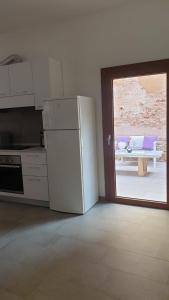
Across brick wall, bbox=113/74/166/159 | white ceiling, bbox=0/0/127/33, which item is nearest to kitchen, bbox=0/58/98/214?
brick wall, bbox=113/74/166/159

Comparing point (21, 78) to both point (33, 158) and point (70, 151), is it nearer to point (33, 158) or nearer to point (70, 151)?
point (33, 158)

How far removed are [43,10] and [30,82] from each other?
3.25 feet

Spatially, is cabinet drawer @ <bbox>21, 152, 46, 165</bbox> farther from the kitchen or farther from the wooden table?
the wooden table

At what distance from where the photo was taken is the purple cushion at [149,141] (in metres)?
3.54

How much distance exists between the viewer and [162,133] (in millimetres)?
3445

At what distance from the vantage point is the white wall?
3.22 meters

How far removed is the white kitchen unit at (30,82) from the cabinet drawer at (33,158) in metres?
0.72

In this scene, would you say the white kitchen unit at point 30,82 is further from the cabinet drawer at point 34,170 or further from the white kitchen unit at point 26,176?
the cabinet drawer at point 34,170

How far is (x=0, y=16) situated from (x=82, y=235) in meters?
3.22

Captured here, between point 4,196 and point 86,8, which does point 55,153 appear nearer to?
point 4,196

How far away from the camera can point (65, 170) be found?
3.46m

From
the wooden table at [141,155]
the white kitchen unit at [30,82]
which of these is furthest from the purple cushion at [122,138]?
the white kitchen unit at [30,82]

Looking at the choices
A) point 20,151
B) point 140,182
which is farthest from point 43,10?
point 140,182

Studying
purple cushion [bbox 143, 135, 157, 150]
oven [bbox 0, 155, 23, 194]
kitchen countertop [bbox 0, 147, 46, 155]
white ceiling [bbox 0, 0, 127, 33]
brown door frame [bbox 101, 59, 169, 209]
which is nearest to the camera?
white ceiling [bbox 0, 0, 127, 33]
